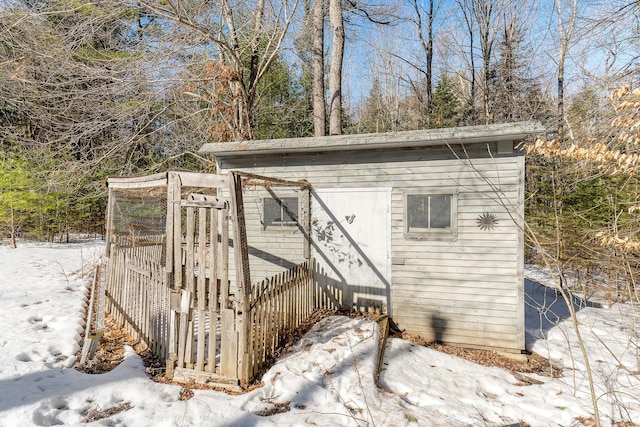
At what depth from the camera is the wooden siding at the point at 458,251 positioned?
17.8 feet

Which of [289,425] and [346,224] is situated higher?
[346,224]

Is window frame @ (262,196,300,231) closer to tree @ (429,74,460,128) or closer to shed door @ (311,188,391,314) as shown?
shed door @ (311,188,391,314)

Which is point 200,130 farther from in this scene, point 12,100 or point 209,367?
point 209,367

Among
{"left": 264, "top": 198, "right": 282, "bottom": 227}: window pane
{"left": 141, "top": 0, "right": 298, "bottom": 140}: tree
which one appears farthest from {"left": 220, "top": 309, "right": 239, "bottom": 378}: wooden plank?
{"left": 141, "top": 0, "right": 298, "bottom": 140}: tree

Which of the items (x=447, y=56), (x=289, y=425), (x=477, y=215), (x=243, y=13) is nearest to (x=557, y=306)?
(x=477, y=215)

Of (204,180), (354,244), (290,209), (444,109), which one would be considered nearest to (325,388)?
(204,180)

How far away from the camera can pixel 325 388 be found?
3631mm

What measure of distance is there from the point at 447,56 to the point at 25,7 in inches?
711

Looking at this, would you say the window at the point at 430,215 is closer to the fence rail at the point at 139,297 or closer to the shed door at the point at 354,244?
the shed door at the point at 354,244

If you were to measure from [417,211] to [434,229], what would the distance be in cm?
41

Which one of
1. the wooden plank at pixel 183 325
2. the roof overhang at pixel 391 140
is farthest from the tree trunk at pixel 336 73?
the wooden plank at pixel 183 325

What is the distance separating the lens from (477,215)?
5594mm

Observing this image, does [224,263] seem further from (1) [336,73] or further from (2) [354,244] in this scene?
(1) [336,73]

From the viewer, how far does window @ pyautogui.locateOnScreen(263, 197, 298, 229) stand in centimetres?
663
